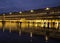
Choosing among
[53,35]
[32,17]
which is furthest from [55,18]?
[53,35]

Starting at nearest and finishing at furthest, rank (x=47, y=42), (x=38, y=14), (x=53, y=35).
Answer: (x=47, y=42) → (x=53, y=35) → (x=38, y=14)

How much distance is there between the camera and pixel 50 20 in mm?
64125

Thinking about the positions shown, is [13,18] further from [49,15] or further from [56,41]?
[56,41]

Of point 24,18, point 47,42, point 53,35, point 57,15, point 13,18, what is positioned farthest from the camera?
point 13,18

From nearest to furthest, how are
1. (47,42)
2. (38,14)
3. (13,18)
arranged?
(47,42) → (38,14) → (13,18)

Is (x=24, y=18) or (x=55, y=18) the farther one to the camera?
(x=24, y=18)

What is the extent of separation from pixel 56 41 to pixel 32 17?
35.1 meters

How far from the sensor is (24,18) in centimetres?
7550

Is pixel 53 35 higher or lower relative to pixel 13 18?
lower

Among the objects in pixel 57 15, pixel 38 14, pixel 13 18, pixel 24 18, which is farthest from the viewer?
pixel 13 18

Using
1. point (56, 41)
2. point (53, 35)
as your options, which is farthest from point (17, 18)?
point (56, 41)

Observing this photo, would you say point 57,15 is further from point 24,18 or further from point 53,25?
point 24,18

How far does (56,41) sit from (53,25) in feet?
91.0

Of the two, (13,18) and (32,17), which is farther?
(13,18)
